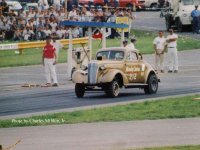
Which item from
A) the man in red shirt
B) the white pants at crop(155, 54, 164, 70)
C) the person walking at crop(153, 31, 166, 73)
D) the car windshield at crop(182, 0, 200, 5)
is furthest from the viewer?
the car windshield at crop(182, 0, 200, 5)

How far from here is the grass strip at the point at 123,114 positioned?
71.3 ft

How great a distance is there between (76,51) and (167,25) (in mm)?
25330

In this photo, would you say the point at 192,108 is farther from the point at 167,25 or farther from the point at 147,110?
the point at 167,25

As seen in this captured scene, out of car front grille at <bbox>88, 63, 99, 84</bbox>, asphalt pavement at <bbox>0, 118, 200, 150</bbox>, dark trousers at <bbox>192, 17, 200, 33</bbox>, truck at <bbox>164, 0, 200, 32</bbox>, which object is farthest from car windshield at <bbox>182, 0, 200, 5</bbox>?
asphalt pavement at <bbox>0, 118, 200, 150</bbox>

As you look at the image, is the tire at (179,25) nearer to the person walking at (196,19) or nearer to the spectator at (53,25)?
the person walking at (196,19)

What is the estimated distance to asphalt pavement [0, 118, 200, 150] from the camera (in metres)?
17.8

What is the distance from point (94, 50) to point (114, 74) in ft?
63.8

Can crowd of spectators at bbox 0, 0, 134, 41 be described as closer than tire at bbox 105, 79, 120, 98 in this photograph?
No

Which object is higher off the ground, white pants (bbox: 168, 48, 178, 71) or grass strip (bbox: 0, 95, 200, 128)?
grass strip (bbox: 0, 95, 200, 128)

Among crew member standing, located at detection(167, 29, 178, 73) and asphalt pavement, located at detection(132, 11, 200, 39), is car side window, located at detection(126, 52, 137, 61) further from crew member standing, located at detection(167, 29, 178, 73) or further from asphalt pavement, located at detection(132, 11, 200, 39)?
asphalt pavement, located at detection(132, 11, 200, 39)

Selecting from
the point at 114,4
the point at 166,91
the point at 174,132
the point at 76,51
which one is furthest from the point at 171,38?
the point at 114,4

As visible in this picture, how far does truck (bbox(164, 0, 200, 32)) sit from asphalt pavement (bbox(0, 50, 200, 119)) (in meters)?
17.3

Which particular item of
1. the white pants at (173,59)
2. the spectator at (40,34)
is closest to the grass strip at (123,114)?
the white pants at (173,59)

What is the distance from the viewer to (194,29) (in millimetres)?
59156
